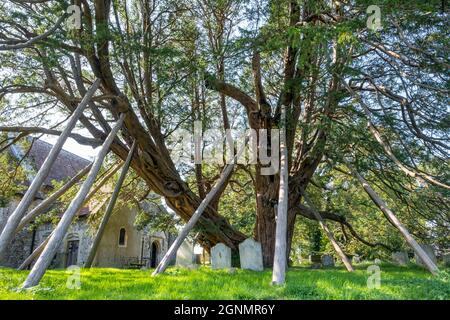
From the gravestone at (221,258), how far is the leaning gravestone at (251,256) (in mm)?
397

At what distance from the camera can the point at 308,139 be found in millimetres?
10992

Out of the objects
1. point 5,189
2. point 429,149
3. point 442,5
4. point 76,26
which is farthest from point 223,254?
point 5,189

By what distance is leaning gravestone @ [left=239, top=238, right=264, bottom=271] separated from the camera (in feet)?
27.7

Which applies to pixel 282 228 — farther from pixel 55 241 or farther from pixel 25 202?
pixel 25 202

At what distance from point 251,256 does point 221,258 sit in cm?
78

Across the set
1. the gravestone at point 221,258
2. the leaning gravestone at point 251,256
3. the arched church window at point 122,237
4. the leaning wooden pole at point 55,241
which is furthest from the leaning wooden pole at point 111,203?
the arched church window at point 122,237

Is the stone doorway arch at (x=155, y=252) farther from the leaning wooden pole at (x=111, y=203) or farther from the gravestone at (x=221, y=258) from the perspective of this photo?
the gravestone at (x=221, y=258)

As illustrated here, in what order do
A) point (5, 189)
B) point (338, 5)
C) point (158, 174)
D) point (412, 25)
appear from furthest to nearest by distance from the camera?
point (5, 189) → point (158, 174) → point (338, 5) → point (412, 25)

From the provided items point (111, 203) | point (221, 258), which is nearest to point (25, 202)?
point (111, 203)

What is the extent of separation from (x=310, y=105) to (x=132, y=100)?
5671 mm

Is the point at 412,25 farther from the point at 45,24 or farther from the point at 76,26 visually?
the point at 45,24

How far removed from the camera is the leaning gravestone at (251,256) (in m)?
8.43

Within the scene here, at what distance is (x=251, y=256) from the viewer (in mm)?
8461

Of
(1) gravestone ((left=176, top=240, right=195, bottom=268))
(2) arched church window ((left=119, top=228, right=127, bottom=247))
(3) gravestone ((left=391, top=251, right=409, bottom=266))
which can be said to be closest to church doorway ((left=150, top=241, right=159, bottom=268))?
(2) arched church window ((left=119, top=228, right=127, bottom=247))
